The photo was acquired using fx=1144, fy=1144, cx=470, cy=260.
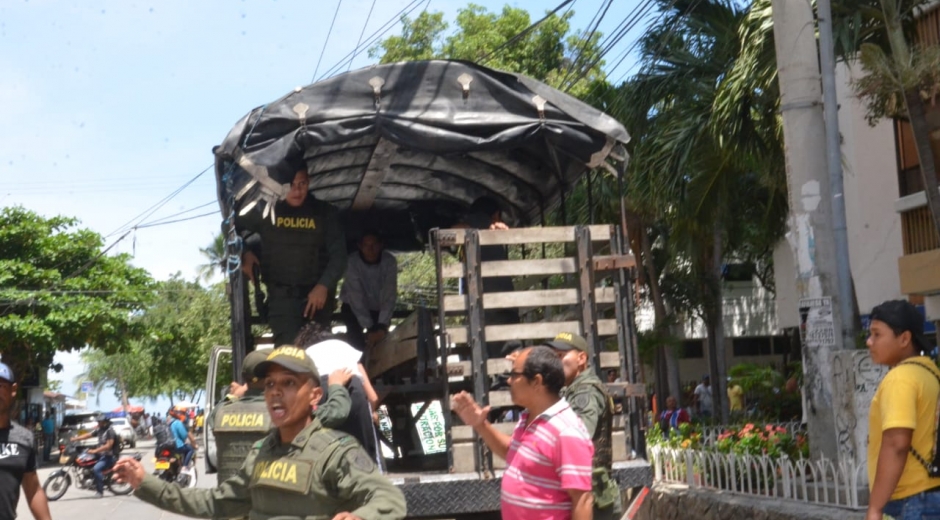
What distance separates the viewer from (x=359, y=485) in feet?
12.2

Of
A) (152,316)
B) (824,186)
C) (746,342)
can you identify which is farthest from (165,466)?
(152,316)

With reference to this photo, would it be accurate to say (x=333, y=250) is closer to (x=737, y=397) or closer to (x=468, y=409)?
(x=468, y=409)

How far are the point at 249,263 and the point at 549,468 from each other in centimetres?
463

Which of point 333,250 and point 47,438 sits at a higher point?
point 333,250

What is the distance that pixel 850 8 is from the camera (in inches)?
471

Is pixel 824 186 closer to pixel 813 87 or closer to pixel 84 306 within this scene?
pixel 813 87

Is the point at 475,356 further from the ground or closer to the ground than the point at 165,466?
further from the ground

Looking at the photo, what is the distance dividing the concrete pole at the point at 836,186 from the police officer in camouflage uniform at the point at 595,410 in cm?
433

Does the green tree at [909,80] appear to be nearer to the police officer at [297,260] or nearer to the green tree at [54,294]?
the police officer at [297,260]

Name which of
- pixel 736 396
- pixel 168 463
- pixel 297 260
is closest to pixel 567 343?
pixel 297 260

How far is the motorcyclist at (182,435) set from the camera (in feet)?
71.4

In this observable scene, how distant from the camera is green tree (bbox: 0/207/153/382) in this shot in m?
33.7

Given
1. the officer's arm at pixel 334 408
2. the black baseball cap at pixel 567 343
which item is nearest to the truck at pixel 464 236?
the black baseball cap at pixel 567 343

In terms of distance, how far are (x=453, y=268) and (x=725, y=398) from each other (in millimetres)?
16899
